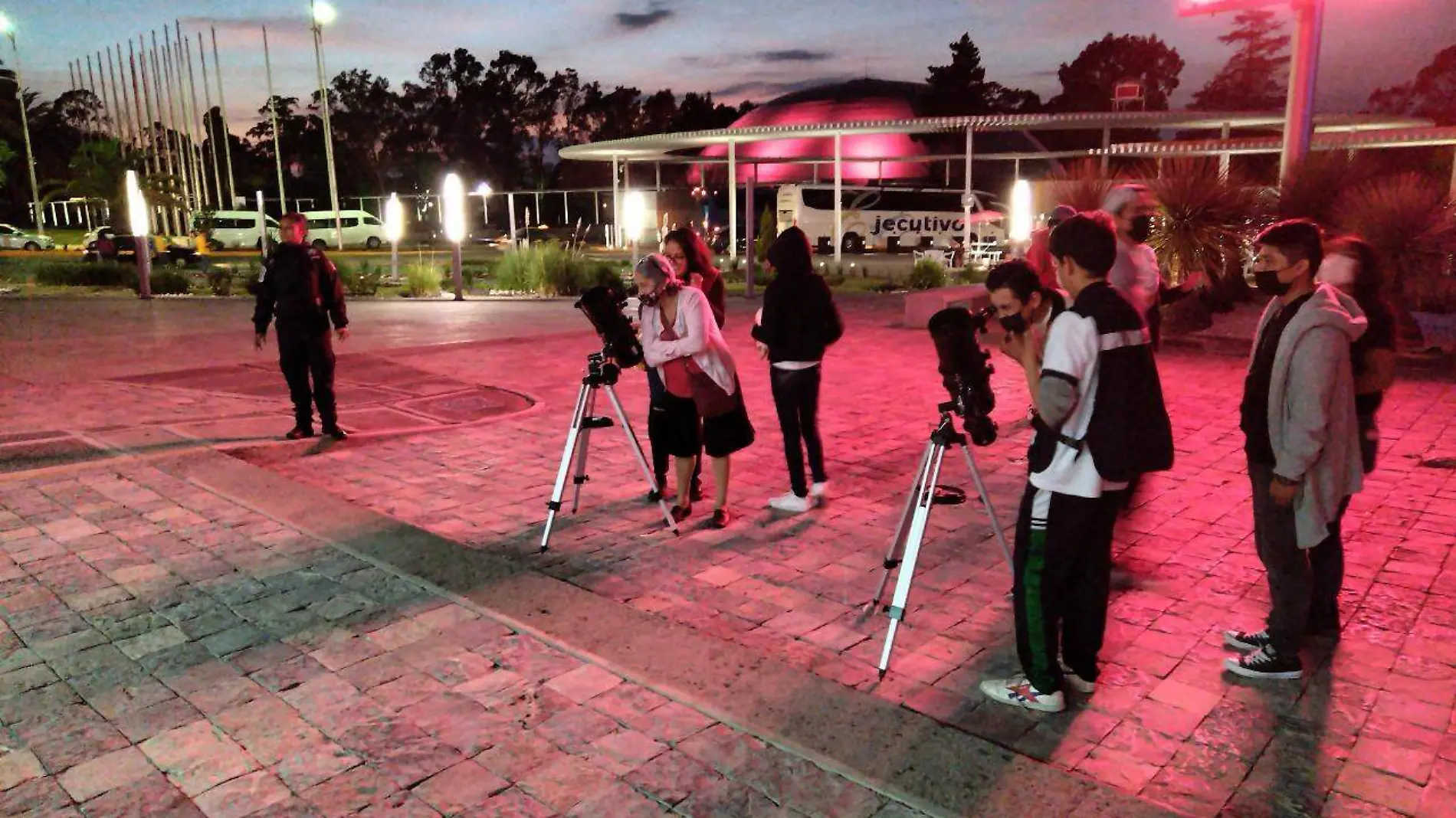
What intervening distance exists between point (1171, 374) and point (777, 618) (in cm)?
766

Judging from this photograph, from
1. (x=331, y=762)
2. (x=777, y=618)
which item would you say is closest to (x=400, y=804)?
(x=331, y=762)

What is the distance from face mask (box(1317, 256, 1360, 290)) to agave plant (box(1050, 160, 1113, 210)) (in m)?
8.22

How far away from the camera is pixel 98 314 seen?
16.9 m

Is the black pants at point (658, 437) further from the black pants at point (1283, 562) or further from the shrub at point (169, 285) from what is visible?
the shrub at point (169, 285)

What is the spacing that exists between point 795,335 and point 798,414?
1.73 ft

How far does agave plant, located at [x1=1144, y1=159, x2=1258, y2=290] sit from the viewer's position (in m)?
12.4

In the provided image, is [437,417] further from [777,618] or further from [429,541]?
[777,618]

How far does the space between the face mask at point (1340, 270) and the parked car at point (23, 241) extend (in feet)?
165

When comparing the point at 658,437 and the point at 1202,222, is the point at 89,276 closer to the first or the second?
the point at 658,437

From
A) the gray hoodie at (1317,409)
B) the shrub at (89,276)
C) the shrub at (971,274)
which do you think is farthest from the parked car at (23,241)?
the gray hoodie at (1317,409)

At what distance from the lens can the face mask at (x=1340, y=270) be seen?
3961 mm

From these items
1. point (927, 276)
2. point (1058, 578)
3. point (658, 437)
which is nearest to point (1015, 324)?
point (1058, 578)

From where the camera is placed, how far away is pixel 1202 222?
491 inches

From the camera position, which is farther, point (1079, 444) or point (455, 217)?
point (455, 217)
